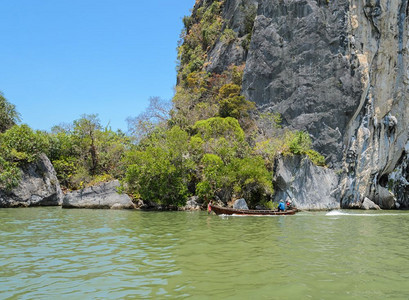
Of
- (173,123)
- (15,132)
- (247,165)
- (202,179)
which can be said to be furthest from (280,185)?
(15,132)

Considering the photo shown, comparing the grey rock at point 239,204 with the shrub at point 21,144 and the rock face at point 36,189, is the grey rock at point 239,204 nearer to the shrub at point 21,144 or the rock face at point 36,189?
the rock face at point 36,189

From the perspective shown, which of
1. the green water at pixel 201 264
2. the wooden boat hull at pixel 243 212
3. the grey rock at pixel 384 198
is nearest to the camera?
the green water at pixel 201 264

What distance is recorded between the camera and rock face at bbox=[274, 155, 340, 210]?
25.8 meters

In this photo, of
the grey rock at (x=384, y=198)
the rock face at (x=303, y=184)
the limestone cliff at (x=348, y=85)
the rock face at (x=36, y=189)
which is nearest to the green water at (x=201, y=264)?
the rock face at (x=303, y=184)

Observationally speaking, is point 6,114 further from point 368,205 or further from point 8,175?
point 368,205

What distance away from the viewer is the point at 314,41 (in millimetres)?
32062

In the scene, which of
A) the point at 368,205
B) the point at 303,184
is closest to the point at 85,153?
the point at 303,184

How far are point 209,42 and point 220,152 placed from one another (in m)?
25.5

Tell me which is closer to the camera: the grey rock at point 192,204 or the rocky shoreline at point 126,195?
the grey rock at point 192,204

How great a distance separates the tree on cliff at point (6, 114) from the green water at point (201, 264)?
20398mm

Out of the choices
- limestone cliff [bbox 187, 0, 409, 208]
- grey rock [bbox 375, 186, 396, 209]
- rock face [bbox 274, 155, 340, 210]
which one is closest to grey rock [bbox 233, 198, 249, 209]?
rock face [bbox 274, 155, 340, 210]

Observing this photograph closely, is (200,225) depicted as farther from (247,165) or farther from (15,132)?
(15,132)

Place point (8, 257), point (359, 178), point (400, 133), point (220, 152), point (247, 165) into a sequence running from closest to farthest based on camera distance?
point (8, 257) < point (247, 165) < point (220, 152) < point (359, 178) < point (400, 133)

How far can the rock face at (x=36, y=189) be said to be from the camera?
24623mm
